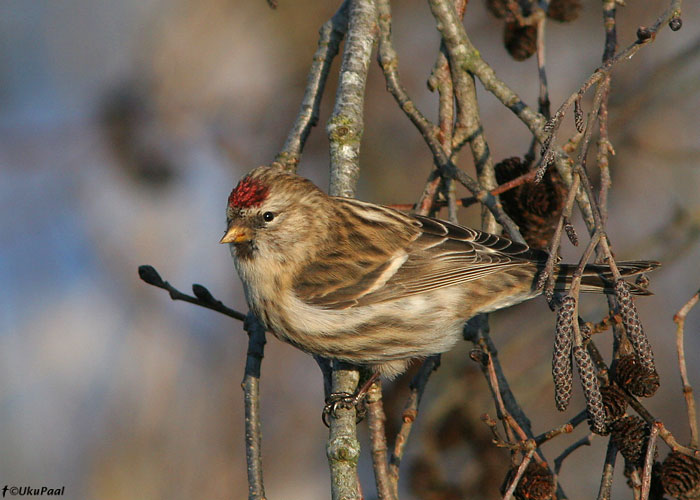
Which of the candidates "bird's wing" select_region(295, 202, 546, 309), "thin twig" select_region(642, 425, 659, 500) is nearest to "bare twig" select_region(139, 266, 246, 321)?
"bird's wing" select_region(295, 202, 546, 309)

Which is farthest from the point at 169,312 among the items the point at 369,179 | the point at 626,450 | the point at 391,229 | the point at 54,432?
the point at 626,450

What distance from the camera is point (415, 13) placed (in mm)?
5527

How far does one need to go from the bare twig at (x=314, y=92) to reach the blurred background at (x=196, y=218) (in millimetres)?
1387

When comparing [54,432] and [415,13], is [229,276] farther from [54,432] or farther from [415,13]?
[415,13]

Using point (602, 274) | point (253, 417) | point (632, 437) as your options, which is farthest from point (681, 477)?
point (253, 417)

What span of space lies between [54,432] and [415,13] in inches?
146

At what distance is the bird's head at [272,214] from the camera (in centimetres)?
271

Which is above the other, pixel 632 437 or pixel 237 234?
pixel 237 234

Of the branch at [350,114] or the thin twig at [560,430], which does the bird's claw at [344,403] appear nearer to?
the branch at [350,114]

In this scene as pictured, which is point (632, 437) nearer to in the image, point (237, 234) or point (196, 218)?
point (237, 234)

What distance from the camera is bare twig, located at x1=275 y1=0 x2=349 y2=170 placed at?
2887 mm

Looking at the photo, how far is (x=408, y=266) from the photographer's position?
288 cm

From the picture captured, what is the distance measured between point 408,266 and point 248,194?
66 cm

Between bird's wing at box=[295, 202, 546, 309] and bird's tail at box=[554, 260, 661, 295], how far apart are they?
0.15m
